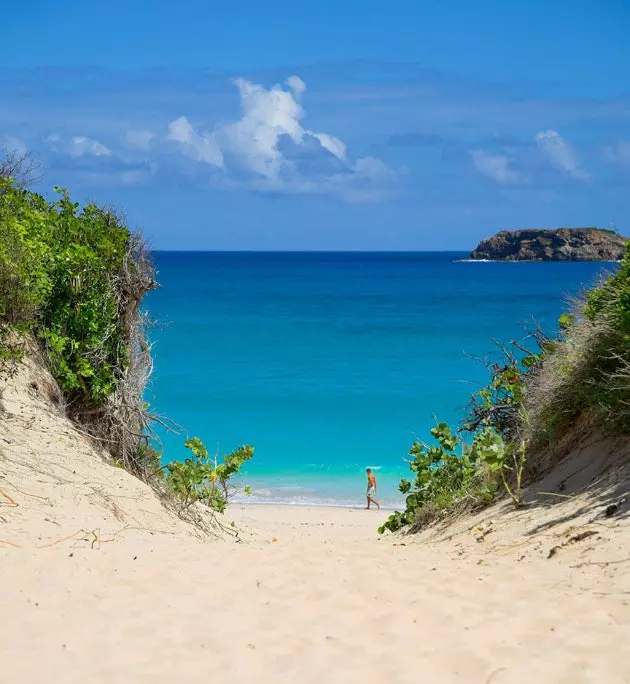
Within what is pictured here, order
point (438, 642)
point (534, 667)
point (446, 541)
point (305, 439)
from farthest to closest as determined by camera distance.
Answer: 1. point (305, 439)
2. point (446, 541)
3. point (438, 642)
4. point (534, 667)

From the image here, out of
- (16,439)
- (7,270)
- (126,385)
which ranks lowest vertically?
(16,439)

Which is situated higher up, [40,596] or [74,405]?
[74,405]

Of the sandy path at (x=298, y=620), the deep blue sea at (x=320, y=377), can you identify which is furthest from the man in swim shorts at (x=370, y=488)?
the sandy path at (x=298, y=620)

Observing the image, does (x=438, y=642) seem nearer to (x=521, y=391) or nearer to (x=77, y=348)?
(x=521, y=391)

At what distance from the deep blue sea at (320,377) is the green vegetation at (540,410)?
1.31 m

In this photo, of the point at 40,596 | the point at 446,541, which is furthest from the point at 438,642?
the point at 446,541

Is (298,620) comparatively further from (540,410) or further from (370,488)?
(370,488)

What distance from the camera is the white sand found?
478 centimetres

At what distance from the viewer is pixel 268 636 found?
5242mm

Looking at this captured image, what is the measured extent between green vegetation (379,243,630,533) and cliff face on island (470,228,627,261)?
412 feet

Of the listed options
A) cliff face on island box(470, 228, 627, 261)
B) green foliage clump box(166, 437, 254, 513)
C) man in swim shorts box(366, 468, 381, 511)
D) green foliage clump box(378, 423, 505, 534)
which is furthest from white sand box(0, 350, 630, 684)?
cliff face on island box(470, 228, 627, 261)

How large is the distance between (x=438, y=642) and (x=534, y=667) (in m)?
0.65

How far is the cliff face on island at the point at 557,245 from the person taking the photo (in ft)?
455

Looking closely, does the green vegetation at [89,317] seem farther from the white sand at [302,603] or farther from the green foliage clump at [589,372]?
the green foliage clump at [589,372]
